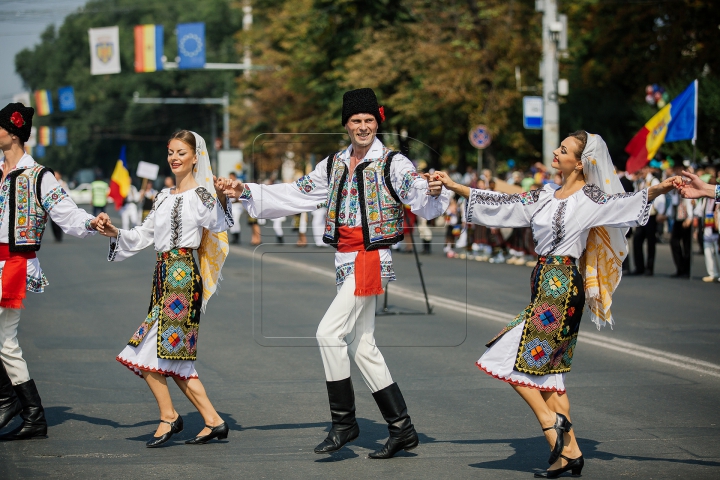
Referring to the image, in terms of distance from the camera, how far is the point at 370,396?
8.02m

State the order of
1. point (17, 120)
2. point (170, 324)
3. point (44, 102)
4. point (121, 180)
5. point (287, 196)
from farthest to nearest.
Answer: point (44, 102) < point (121, 180) < point (17, 120) < point (287, 196) < point (170, 324)

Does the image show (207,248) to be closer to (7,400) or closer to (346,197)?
(346,197)

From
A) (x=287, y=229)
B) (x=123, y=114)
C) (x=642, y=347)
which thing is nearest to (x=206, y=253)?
(x=642, y=347)

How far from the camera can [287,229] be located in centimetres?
3095

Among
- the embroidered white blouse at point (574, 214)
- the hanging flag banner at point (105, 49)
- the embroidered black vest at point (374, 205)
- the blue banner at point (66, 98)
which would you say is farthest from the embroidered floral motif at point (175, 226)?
the blue banner at point (66, 98)

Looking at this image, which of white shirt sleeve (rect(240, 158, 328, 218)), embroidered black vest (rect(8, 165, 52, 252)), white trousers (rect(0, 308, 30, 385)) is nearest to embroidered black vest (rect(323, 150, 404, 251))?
white shirt sleeve (rect(240, 158, 328, 218))

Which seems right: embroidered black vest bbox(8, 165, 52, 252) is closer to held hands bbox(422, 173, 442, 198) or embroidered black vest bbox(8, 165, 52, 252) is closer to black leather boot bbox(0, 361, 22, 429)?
black leather boot bbox(0, 361, 22, 429)

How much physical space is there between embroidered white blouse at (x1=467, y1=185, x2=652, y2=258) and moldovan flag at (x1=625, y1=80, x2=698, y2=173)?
11.0 m

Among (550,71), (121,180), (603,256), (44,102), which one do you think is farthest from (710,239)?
(44,102)

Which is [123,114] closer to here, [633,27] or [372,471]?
[633,27]

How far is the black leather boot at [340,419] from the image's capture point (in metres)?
6.12

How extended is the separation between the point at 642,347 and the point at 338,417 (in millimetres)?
5006

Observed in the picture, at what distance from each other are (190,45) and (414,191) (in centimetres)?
3223

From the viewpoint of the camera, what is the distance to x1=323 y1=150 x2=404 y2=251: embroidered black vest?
20.1ft
